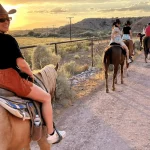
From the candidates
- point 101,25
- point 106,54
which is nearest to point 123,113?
point 106,54

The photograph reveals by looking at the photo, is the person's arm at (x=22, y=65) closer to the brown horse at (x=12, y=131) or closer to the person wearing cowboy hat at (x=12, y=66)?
the person wearing cowboy hat at (x=12, y=66)

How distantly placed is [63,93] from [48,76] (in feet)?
17.3

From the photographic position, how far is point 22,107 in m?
4.14

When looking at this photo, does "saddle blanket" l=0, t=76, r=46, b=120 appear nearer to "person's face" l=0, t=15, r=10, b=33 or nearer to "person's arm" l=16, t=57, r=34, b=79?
"person's arm" l=16, t=57, r=34, b=79

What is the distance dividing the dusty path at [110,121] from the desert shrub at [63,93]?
35cm

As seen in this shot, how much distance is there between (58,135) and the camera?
481 cm

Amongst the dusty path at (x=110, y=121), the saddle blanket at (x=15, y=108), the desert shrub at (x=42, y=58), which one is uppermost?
the saddle blanket at (x=15, y=108)

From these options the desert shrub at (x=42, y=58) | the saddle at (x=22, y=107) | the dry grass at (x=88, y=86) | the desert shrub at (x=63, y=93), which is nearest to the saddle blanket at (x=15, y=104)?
the saddle at (x=22, y=107)

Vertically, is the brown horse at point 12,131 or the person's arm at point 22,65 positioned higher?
the person's arm at point 22,65

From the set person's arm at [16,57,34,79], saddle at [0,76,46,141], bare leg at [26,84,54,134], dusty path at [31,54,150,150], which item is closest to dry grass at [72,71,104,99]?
dusty path at [31,54,150,150]

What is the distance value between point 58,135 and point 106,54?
288 inches

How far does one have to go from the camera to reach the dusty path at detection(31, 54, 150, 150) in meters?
6.68

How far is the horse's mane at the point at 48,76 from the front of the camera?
4.90 meters

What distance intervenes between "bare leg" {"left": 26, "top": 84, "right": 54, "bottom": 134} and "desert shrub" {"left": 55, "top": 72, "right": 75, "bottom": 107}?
515cm
